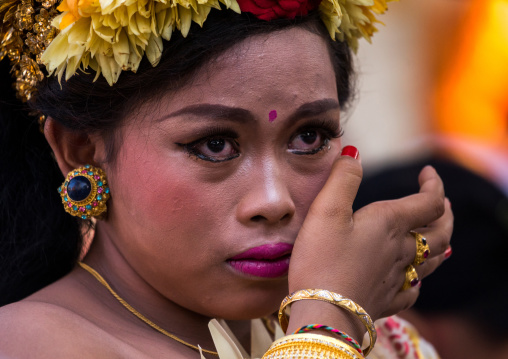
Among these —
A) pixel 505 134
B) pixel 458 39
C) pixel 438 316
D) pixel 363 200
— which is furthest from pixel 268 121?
pixel 458 39

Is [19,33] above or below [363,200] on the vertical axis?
above

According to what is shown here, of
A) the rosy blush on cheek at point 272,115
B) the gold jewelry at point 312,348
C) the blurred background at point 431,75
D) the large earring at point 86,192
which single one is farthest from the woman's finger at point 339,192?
the blurred background at point 431,75

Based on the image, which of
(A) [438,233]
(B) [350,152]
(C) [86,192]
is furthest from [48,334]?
(A) [438,233]

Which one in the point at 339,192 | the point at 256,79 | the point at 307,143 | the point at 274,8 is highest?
the point at 274,8

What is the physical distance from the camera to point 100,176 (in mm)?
2301

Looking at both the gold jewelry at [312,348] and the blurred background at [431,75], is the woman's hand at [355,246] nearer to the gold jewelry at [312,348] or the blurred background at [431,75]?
the gold jewelry at [312,348]

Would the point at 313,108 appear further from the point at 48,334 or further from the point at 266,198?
the point at 48,334

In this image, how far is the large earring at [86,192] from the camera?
2.27m

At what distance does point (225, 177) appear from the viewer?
2.17 metres

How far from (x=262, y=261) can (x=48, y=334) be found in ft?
2.15

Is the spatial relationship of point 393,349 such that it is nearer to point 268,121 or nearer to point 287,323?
point 287,323

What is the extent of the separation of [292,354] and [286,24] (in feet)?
3.36

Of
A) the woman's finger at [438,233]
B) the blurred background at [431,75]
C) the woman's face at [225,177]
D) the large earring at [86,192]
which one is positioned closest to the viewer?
the woman's face at [225,177]

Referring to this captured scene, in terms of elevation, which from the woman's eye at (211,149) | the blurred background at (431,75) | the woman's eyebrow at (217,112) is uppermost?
the woman's eyebrow at (217,112)
